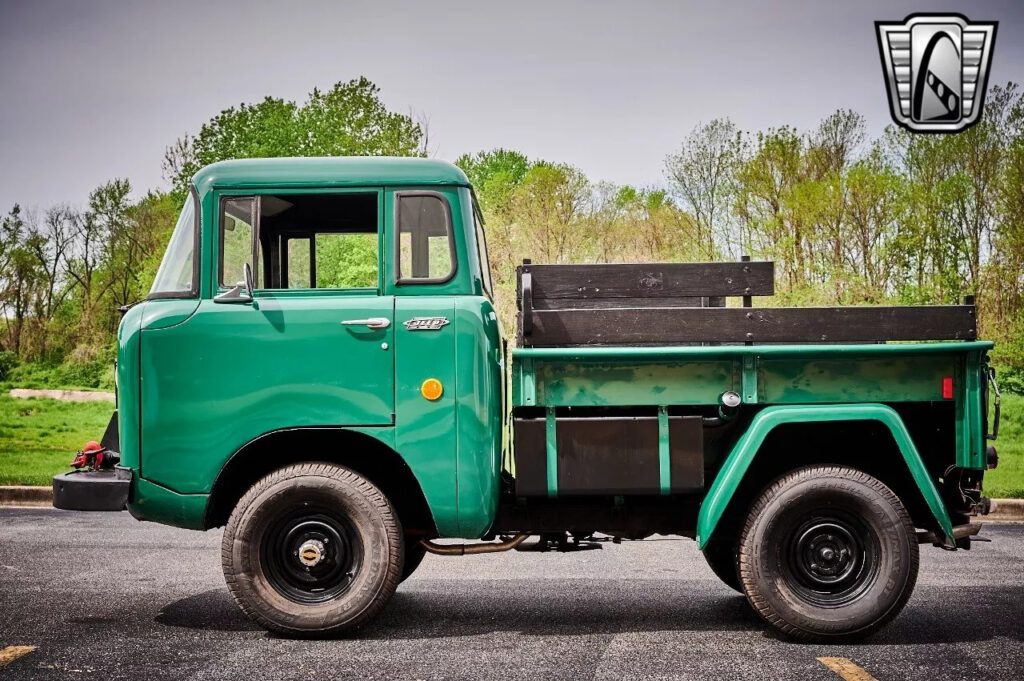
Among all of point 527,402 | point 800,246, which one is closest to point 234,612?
point 527,402

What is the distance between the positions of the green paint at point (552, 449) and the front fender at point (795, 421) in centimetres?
81

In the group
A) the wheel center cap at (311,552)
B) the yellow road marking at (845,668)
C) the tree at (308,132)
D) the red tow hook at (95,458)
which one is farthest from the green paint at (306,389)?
the tree at (308,132)

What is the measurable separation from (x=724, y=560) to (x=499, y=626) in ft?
5.62

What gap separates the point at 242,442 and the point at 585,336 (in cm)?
191

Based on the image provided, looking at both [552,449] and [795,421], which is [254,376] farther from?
[795,421]

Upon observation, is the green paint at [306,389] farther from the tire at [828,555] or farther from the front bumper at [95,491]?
the tire at [828,555]

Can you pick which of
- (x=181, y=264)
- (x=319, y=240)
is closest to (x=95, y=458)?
(x=181, y=264)

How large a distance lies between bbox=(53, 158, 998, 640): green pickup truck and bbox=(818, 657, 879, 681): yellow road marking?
1.07 feet

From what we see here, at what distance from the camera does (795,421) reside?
16.8ft

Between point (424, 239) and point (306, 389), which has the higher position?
point (424, 239)

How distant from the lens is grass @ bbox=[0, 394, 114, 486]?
14477 mm

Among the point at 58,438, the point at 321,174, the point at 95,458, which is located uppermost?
the point at 321,174

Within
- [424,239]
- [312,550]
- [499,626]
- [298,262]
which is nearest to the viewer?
[312,550]

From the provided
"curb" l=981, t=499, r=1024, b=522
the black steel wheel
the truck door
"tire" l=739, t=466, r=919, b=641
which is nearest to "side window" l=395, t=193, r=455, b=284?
the truck door
